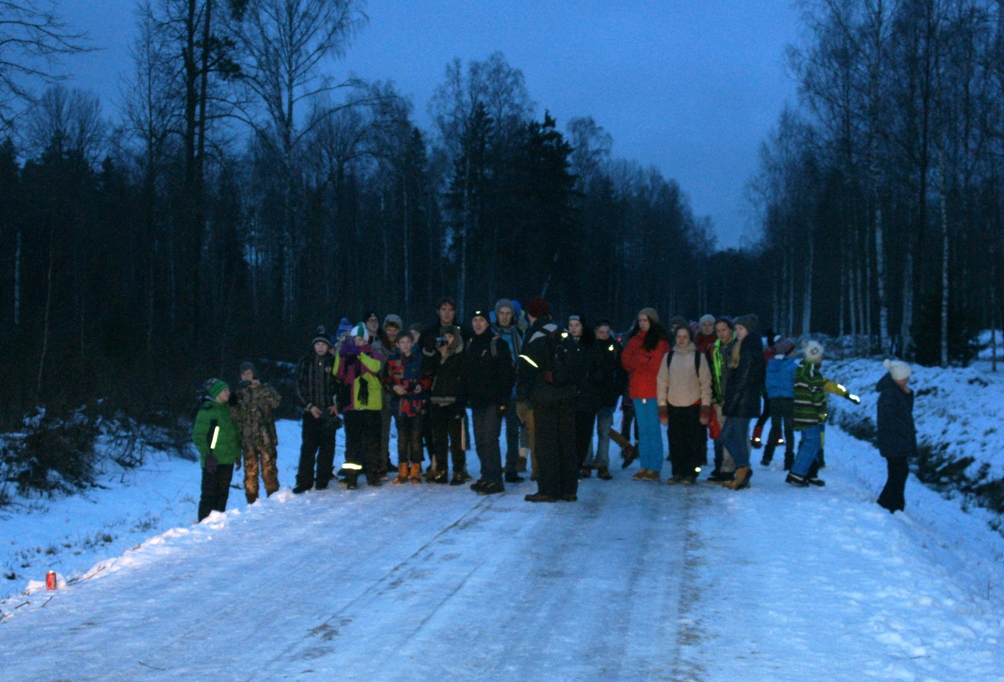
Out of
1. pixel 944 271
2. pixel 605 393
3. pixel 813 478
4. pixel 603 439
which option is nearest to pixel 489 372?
pixel 605 393

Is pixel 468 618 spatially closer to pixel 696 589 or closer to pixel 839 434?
pixel 696 589

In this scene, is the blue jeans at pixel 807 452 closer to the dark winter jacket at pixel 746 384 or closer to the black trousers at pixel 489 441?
the dark winter jacket at pixel 746 384

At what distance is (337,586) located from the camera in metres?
6.77

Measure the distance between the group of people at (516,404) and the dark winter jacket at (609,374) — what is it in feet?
0.10

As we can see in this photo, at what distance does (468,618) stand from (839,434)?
18194mm

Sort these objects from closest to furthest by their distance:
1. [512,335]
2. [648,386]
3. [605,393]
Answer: [648,386], [512,335], [605,393]

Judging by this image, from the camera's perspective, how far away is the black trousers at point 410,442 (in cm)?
1126

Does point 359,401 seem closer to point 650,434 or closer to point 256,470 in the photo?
point 256,470

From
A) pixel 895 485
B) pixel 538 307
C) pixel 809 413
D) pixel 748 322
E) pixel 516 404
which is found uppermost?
pixel 538 307

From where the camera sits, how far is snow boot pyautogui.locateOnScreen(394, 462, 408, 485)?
11367mm

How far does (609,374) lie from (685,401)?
4.01ft

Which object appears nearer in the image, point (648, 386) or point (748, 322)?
point (748, 322)

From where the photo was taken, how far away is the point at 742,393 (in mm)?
10547

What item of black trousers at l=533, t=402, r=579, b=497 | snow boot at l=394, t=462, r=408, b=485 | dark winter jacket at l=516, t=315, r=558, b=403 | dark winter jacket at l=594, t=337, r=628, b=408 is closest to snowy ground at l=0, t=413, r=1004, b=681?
black trousers at l=533, t=402, r=579, b=497
